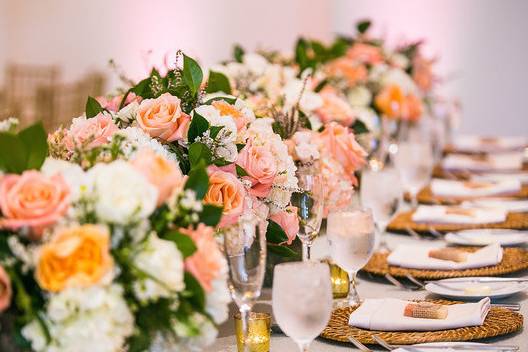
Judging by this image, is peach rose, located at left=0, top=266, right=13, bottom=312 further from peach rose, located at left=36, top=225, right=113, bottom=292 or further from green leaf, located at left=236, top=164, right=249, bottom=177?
green leaf, located at left=236, top=164, right=249, bottom=177

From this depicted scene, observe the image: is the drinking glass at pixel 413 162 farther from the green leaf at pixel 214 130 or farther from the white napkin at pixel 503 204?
the green leaf at pixel 214 130

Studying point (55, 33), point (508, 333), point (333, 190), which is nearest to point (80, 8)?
point (55, 33)

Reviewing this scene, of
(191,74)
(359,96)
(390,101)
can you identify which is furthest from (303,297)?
(390,101)

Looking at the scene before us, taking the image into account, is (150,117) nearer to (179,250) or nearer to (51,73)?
(179,250)

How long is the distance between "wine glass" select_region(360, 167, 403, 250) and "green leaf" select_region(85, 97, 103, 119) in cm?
77

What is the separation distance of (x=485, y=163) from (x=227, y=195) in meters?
2.70

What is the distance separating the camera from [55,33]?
33.3 feet

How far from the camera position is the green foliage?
1.37 m

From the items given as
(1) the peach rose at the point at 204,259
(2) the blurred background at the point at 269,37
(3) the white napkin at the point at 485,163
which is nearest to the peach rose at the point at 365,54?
(3) the white napkin at the point at 485,163

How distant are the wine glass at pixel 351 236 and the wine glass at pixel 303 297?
476mm

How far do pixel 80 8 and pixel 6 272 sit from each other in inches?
355

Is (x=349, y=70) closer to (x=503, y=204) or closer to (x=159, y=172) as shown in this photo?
(x=503, y=204)

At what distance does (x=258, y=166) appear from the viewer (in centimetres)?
191

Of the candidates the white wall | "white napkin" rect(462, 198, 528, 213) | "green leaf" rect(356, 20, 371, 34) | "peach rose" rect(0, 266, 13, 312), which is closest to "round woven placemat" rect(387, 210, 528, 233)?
"white napkin" rect(462, 198, 528, 213)
